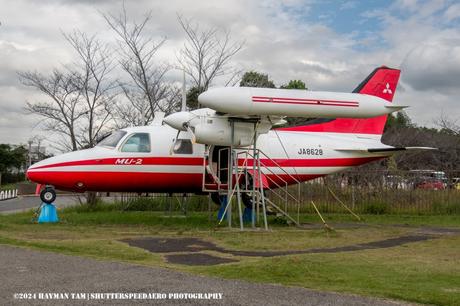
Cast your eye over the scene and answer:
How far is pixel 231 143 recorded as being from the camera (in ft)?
51.5

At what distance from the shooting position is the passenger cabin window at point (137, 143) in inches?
683

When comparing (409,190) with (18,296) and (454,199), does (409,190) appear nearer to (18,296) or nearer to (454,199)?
(454,199)

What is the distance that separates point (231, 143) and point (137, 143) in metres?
3.56

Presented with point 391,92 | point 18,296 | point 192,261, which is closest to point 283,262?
point 192,261

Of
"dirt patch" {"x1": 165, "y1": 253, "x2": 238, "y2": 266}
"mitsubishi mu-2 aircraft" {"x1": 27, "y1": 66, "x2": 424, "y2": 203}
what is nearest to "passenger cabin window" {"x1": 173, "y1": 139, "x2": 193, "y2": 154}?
"mitsubishi mu-2 aircraft" {"x1": 27, "y1": 66, "x2": 424, "y2": 203}

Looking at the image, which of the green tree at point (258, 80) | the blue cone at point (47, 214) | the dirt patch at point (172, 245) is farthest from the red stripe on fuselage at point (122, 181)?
the green tree at point (258, 80)

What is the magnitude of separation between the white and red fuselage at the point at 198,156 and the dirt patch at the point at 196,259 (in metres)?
5.13

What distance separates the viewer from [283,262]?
27.5 feet

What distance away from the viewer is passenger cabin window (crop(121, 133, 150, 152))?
17344 mm

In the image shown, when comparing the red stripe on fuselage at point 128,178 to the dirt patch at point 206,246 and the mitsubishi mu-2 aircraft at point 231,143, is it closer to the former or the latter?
the mitsubishi mu-2 aircraft at point 231,143

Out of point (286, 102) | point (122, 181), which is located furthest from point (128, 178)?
point (286, 102)

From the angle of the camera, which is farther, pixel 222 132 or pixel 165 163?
pixel 165 163

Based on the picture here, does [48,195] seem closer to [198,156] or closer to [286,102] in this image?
[198,156]

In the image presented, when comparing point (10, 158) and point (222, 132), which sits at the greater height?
point (10, 158)
